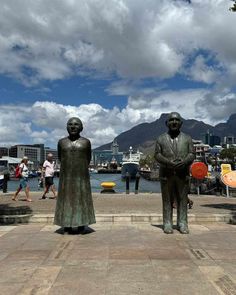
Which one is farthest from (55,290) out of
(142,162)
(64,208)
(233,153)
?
(142,162)

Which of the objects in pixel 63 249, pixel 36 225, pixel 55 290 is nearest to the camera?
pixel 55 290

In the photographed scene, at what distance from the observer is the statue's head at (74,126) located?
9.38 meters

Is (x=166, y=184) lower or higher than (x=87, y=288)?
higher

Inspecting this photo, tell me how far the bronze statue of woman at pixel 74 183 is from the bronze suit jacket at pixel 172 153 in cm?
156

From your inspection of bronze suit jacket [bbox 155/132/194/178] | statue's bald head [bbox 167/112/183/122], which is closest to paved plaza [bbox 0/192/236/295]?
bronze suit jacket [bbox 155/132/194/178]

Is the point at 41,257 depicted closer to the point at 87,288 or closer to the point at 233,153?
the point at 87,288

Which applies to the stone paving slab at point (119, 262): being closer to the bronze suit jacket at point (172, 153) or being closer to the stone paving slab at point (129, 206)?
the bronze suit jacket at point (172, 153)

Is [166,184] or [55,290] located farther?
[166,184]

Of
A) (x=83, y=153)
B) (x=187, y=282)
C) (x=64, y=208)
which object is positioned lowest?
(x=187, y=282)

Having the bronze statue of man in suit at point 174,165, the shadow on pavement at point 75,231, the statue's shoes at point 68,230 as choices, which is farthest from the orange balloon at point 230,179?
the statue's shoes at point 68,230

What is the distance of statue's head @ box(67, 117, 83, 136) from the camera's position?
9375 millimetres

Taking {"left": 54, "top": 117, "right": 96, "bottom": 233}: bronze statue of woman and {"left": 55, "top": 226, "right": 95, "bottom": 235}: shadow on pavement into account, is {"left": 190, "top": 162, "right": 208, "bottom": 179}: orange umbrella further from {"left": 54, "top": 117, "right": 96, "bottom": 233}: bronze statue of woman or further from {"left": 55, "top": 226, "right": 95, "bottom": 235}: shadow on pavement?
{"left": 54, "top": 117, "right": 96, "bottom": 233}: bronze statue of woman

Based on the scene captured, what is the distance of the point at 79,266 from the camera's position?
6.26 meters

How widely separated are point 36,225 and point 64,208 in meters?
1.70
